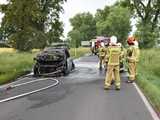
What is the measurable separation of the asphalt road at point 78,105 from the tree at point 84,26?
15201 centimetres

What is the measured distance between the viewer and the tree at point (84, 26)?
178875 millimetres

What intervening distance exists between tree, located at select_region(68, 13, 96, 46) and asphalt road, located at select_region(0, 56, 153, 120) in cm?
15201

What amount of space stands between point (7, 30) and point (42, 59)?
54.9 meters

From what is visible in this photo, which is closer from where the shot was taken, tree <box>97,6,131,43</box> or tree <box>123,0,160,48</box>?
tree <box>123,0,160,48</box>

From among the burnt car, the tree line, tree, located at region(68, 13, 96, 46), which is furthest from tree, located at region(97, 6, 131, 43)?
the burnt car

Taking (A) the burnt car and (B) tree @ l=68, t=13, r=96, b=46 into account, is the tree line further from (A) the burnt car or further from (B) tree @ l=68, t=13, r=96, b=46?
(B) tree @ l=68, t=13, r=96, b=46

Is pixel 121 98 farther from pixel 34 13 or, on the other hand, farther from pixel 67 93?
pixel 34 13

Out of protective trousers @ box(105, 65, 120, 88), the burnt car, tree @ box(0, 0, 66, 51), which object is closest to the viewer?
protective trousers @ box(105, 65, 120, 88)

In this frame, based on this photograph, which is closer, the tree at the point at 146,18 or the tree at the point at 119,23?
the tree at the point at 146,18

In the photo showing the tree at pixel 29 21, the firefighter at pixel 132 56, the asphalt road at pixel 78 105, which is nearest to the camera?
the asphalt road at pixel 78 105

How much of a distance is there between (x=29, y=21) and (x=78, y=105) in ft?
217

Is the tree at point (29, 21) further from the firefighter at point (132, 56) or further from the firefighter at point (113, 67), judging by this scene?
the firefighter at point (113, 67)

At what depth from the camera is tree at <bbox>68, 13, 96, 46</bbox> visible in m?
179

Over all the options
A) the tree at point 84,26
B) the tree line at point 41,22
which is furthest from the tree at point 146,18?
the tree at point 84,26
